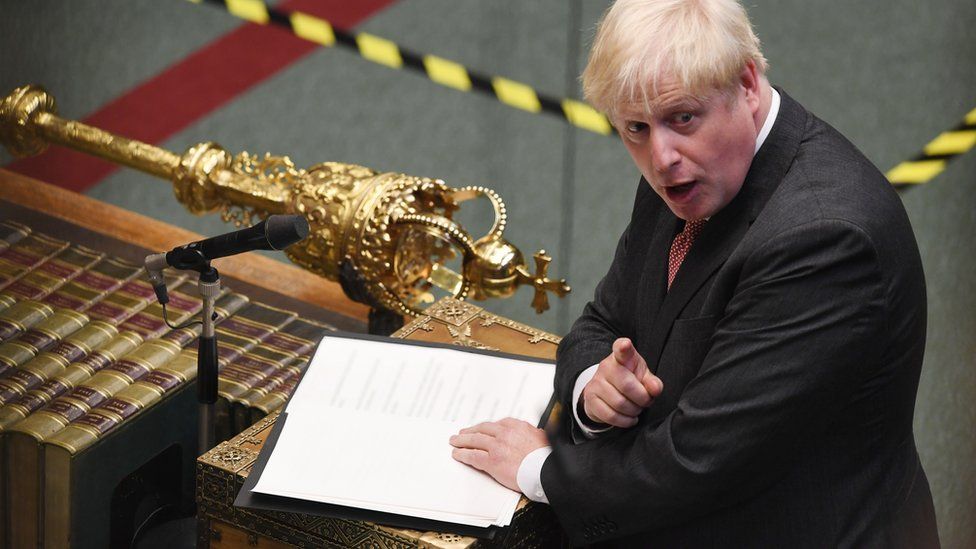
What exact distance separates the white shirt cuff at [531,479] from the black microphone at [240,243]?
43 cm

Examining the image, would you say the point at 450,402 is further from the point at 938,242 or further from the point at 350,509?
the point at 938,242

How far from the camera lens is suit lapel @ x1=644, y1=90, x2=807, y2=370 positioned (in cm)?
148

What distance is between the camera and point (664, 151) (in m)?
1.42

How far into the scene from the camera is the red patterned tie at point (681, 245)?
1611mm

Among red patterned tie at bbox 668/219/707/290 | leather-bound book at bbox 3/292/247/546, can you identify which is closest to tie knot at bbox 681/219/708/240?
red patterned tie at bbox 668/219/707/290

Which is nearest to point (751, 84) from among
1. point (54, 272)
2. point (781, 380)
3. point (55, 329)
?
point (781, 380)

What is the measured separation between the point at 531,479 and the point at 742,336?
37 centimetres

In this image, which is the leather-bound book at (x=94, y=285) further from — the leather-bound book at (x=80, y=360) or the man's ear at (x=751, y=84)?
the man's ear at (x=751, y=84)

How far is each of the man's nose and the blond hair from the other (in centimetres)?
4

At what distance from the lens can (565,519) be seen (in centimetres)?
159

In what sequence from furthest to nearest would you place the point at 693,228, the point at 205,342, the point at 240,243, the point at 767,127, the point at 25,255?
the point at 25,255 → the point at 205,342 → the point at 240,243 → the point at 693,228 → the point at 767,127

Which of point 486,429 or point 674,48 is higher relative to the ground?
point 674,48

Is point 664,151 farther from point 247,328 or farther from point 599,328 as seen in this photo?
point 247,328

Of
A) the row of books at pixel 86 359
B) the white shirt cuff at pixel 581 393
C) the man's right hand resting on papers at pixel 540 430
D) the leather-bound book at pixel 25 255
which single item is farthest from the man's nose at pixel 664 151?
the leather-bound book at pixel 25 255
